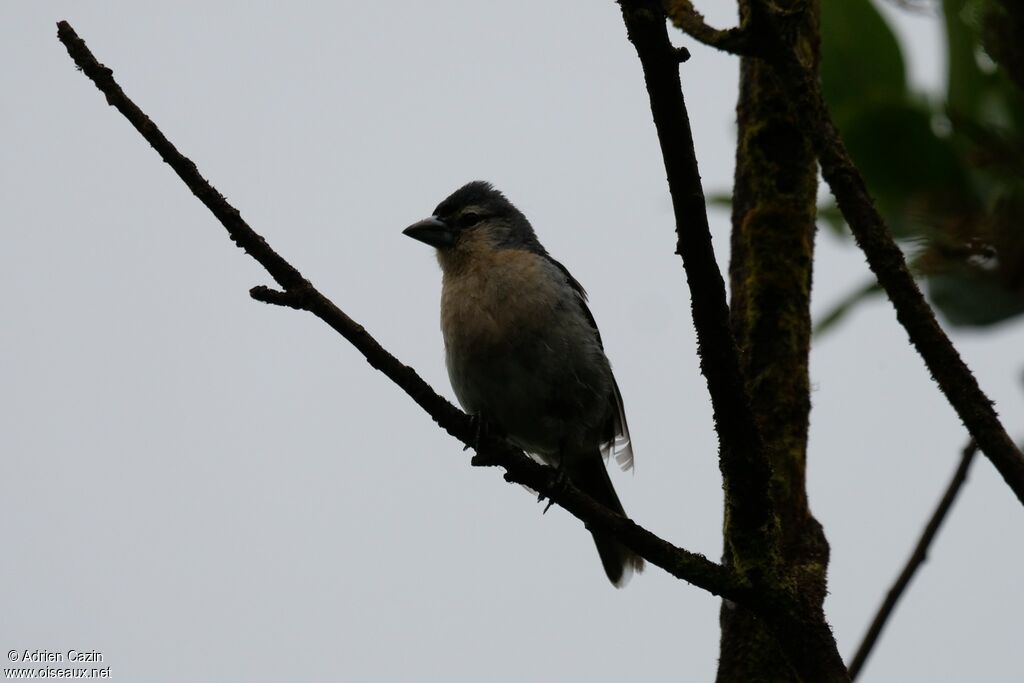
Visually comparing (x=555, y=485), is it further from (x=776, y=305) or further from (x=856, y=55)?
(x=856, y=55)

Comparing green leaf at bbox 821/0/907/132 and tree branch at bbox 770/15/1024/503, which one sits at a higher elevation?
green leaf at bbox 821/0/907/132

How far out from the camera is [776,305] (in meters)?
4.98

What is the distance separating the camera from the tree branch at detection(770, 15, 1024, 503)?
11.3 ft

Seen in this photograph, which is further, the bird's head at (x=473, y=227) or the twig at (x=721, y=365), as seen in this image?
the bird's head at (x=473, y=227)

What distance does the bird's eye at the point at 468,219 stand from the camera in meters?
7.12

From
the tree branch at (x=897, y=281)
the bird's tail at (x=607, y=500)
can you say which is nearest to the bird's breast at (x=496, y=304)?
the bird's tail at (x=607, y=500)

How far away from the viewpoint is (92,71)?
3434 mm

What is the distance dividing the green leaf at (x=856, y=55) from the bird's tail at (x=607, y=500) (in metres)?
2.46

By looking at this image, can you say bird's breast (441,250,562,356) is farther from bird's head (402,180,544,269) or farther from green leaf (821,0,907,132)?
green leaf (821,0,907,132)

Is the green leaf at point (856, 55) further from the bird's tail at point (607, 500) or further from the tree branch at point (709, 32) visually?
the bird's tail at point (607, 500)

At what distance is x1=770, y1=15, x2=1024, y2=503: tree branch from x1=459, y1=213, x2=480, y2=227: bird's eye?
318 centimetres

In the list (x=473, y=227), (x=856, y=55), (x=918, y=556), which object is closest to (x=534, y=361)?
(x=473, y=227)

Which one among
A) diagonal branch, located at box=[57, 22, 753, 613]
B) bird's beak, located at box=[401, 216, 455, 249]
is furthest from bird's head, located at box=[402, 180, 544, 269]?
diagonal branch, located at box=[57, 22, 753, 613]

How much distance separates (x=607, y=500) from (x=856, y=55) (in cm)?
285
